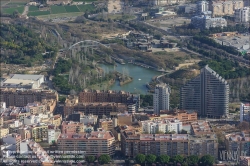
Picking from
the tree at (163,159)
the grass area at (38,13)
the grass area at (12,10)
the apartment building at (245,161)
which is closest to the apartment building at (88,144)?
the tree at (163,159)

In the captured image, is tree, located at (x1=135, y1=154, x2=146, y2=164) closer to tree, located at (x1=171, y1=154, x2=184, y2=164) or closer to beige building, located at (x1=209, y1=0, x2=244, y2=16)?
tree, located at (x1=171, y1=154, x2=184, y2=164)

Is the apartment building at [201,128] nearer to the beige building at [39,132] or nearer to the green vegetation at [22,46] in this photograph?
the beige building at [39,132]

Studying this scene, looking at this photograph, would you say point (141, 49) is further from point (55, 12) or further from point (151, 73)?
point (55, 12)

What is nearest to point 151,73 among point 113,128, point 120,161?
point 113,128

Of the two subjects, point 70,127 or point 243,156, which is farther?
point 70,127

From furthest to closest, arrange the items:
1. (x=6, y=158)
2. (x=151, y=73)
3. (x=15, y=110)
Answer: (x=151, y=73) → (x=15, y=110) → (x=6, y=158)

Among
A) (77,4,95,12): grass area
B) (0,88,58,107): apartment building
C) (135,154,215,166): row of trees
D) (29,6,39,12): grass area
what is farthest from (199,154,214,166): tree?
(29,6,39,12): grass area
